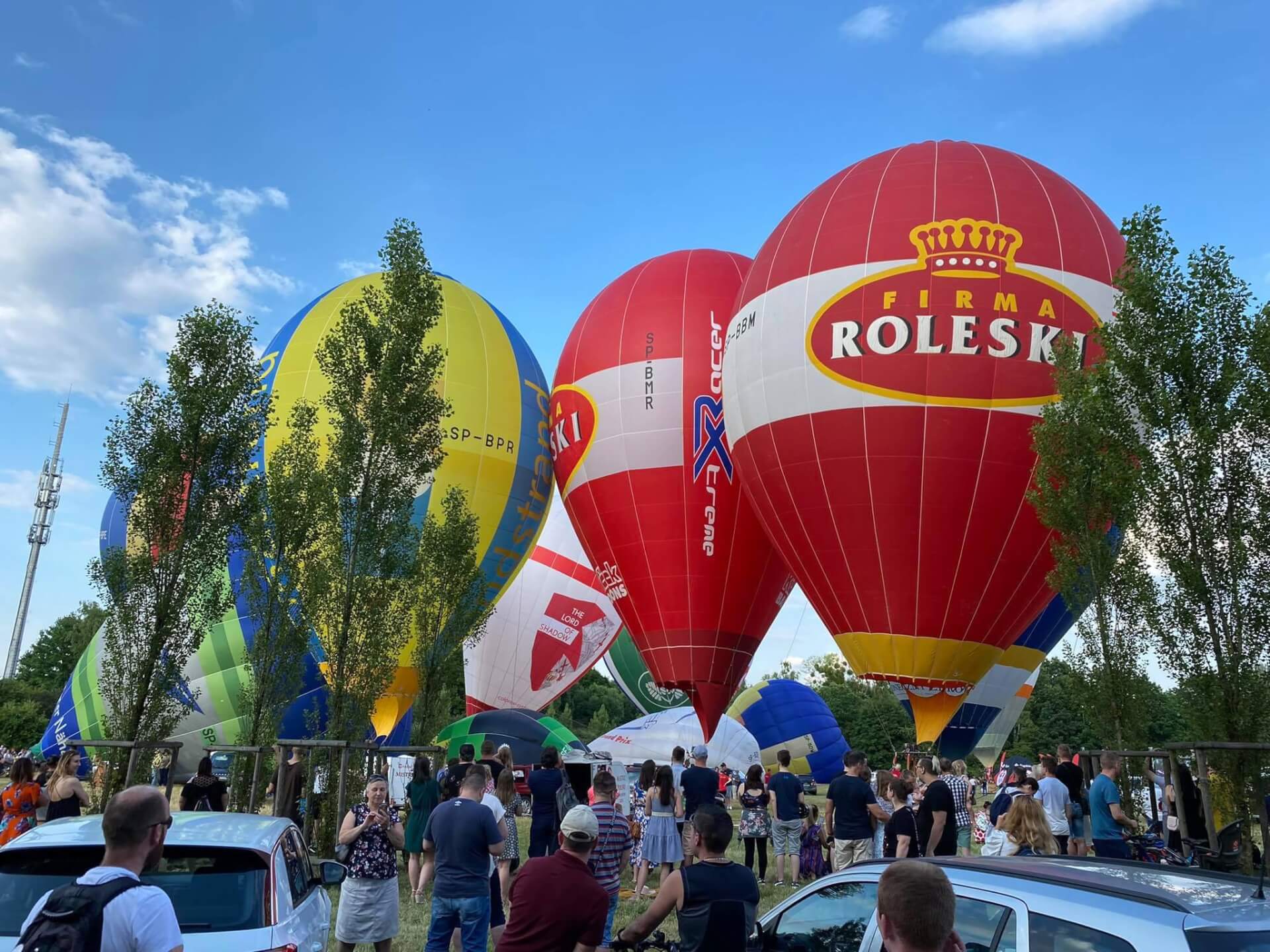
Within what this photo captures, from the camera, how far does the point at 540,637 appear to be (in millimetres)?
33844

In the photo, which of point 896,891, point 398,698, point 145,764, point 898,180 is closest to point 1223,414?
point 898,180

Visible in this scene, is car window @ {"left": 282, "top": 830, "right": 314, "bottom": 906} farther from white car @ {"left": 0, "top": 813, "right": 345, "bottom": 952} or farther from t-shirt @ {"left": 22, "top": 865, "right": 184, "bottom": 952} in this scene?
t-shirt @ {"left": 22, "top": 865, "right": 184, "bottom": 952}

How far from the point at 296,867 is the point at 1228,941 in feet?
16.0

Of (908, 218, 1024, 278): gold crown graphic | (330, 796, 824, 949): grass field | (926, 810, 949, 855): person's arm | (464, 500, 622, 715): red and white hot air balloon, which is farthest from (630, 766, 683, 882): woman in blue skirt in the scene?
(464, 500, 622, 715): red and white hot air balloon

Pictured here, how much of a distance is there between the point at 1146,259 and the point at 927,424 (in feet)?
18.2

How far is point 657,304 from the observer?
24.5 m

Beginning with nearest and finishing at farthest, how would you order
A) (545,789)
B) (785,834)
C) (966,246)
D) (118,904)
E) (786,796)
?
1. (118,904)
2. (545,789)
3. (786,796)
4. (785,834)
5. (966,246)

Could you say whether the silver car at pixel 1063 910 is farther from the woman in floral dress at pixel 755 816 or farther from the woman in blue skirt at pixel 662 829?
the woman in floral dress at pixel 755 816

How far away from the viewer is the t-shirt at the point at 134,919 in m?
3.19

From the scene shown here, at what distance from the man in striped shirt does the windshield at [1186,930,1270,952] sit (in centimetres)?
504

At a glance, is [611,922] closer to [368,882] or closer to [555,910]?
[368,882]

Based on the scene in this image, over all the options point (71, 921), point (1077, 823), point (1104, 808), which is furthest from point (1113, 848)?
point (71, 921)

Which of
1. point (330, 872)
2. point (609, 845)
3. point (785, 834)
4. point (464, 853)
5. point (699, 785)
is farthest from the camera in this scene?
point (785, 834)

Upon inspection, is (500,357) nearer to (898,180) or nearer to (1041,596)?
(898,180)
